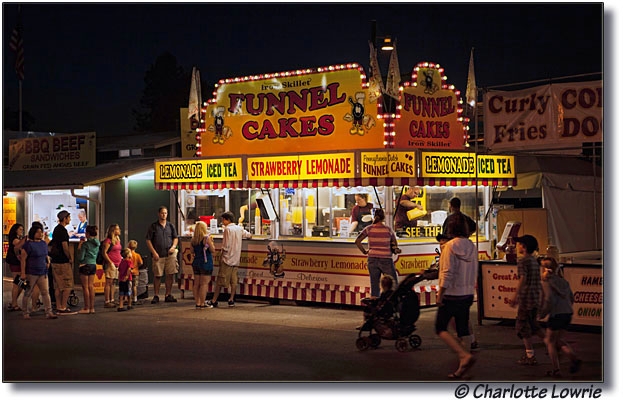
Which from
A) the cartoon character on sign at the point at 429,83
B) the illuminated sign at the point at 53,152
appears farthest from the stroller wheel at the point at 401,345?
the illuminated sign at the point at 53,152

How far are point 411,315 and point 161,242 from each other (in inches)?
289

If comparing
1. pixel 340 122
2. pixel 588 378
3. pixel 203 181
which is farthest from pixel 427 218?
pixel 588 378

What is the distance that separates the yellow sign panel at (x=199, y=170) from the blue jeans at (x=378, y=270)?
4.02m

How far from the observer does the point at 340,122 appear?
15930mm

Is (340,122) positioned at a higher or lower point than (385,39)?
lower

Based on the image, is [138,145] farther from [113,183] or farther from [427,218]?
[427,218]

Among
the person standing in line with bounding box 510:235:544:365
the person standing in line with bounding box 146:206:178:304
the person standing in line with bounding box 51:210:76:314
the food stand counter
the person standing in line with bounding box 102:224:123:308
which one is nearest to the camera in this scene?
the person standing in line with bounding box 510:235:544:365

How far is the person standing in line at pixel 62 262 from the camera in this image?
15547mm

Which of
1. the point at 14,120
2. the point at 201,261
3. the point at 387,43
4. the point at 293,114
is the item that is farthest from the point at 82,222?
the point at 14,120

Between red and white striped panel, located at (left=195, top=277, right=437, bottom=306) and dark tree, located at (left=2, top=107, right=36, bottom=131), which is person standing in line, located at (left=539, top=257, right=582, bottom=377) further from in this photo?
dark tree, located at (left=2, top=107, right=36, bottom=131)

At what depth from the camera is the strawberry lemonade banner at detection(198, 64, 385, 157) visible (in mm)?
15625

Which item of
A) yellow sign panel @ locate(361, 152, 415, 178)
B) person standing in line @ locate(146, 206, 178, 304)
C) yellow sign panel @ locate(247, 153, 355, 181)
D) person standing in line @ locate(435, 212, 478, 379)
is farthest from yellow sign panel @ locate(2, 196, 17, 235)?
person standing in line @ locate(435, 212, 478, 379)

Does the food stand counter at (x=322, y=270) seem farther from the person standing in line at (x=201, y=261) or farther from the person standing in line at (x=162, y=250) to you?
the person standing in line at (x=201, y=261)

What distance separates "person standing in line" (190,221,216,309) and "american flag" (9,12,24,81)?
17.5 meters
